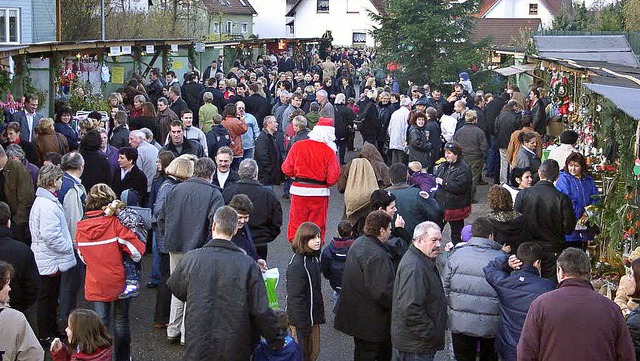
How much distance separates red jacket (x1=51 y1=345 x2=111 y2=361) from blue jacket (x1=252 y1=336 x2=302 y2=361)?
1237 millimetres

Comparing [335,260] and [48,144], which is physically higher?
[48,144]

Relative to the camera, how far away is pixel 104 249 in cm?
870

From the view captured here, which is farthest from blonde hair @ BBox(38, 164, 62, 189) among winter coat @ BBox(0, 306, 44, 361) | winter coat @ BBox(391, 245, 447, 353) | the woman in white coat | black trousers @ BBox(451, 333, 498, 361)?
black trousers @ BBox(451, 333, 498, 361)

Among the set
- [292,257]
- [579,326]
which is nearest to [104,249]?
[292,257]

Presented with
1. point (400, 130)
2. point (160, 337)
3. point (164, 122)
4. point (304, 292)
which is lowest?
point (160, 337)

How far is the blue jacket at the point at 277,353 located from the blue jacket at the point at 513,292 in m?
1.67

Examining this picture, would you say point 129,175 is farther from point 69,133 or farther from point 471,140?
point 471,140

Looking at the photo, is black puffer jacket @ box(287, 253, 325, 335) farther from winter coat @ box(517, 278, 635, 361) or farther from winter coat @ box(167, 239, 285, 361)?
winter coat @ box(517, 278, 635, 361)

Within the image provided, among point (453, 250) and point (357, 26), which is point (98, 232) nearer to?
point (453, 250)

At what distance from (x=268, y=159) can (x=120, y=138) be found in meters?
2.18

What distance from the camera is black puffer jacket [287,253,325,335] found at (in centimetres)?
831

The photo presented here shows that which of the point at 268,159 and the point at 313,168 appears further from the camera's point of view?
the point at 268,159

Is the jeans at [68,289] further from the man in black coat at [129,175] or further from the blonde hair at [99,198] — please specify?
the man in black coat at [129,175]

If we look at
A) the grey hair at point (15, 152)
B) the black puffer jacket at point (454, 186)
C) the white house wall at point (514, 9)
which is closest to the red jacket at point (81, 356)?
the grey hair at point (15, 152)
